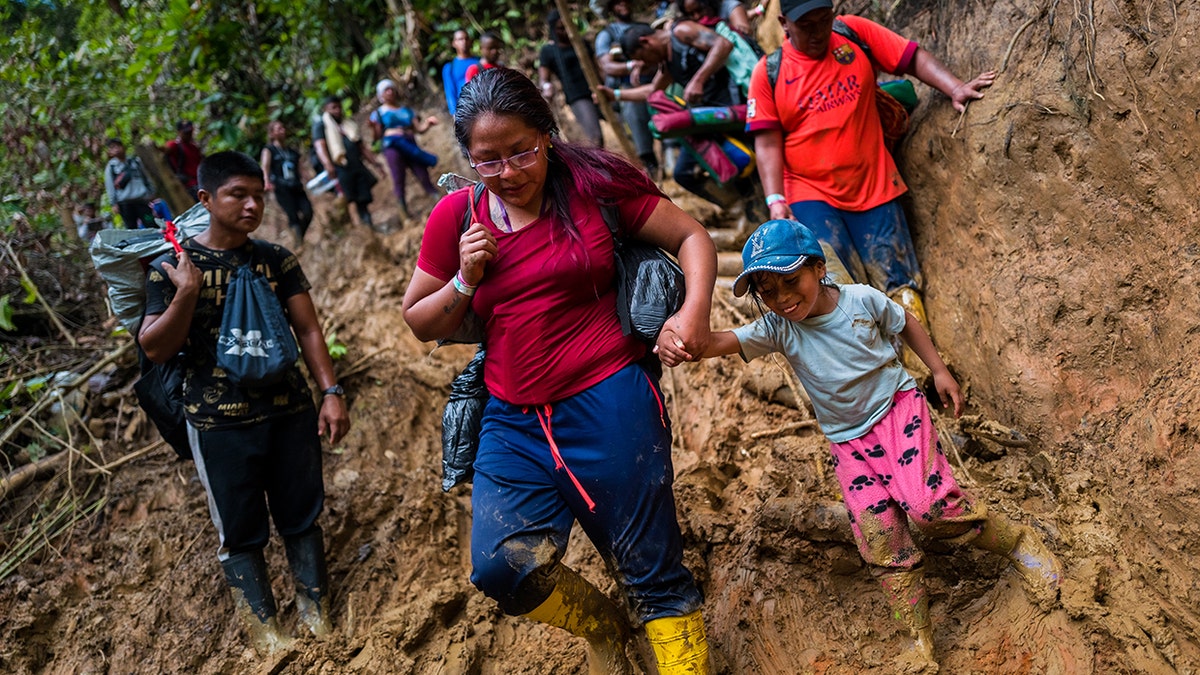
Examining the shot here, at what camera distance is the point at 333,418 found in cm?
402

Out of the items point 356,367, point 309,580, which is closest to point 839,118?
point 309,580

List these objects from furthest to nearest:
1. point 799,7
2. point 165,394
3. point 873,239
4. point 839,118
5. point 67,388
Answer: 1. point 67,388
2. point 873,239
3. point 839,118
4. point 799,7
5. point 165,394

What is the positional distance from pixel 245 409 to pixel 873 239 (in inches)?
130

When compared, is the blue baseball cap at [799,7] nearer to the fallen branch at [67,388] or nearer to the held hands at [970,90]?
the held hands at [970,90]

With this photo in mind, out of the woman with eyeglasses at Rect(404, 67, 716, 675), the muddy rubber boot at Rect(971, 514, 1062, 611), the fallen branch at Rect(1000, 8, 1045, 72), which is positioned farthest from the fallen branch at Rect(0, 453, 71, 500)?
the fallen branch at Rect(1000, 8, 1045, 72)

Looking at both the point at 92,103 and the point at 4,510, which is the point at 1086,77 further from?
the point at 92,103

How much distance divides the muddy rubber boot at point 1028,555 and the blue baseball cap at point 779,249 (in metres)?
1.16

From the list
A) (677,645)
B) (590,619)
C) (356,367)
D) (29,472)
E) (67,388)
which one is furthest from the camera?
(356,367)

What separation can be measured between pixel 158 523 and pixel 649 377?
3.86 m

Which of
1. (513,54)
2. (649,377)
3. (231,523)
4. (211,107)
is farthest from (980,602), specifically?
(211,107)

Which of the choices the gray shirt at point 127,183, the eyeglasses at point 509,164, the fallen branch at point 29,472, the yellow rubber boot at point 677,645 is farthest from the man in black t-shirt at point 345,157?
the yellow rubber boot at point 677,645

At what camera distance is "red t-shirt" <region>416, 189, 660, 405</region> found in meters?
2.63

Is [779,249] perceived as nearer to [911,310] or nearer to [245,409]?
[911,310]

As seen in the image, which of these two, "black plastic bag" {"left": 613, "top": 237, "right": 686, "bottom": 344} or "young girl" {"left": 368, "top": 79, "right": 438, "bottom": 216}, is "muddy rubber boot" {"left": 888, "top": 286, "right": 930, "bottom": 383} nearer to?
"black plastic bag" {"left": 613, "top": 237, "right": 686, "bottom": 344}
